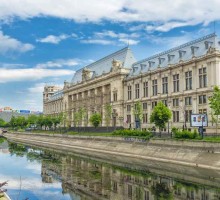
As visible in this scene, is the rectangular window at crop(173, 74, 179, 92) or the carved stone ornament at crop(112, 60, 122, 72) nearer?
the rectangular window at crop(173, 74, 179, 92)

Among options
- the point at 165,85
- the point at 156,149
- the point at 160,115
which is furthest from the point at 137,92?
the point at 156,149

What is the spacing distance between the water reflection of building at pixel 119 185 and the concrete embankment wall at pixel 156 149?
736 cm

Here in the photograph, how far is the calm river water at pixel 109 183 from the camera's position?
32000 mm

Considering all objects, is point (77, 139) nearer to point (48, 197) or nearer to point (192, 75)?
point (192, 75)

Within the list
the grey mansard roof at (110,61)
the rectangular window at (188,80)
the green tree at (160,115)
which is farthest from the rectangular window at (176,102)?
the grey mansard roof at (110,61)

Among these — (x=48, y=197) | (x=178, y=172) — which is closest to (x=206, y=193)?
(x=178, y=172)

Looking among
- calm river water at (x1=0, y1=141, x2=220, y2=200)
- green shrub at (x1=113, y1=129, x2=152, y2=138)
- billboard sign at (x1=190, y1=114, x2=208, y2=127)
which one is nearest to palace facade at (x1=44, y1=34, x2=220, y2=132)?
billboard sign at (x1=190, y1=114, x2=208, y2=127)

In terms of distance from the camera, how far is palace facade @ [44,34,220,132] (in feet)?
233

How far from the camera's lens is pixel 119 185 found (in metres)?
36.7

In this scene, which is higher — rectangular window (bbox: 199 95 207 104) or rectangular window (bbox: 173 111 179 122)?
rectangular window (bbox: 199 95 207 104)

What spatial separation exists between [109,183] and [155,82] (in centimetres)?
5330

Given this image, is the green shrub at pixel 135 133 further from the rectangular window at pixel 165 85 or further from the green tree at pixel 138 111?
the rectangular window at pixel 165 85

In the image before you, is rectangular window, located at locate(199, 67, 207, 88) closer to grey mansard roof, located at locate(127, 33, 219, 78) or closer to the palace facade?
the palace facade

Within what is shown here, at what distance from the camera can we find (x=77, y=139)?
88312 mm
